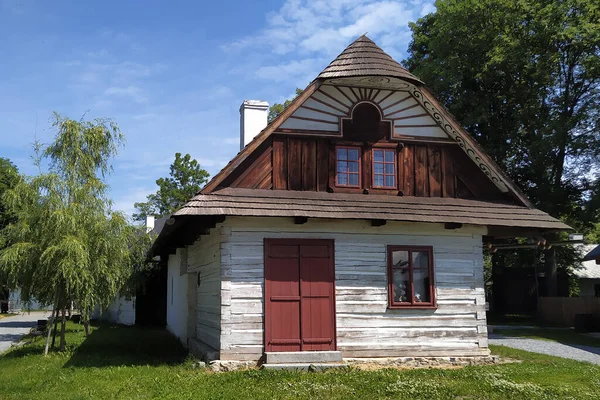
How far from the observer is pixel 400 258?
12.7m

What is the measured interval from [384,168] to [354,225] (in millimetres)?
1761

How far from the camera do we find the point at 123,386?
9.90 metres

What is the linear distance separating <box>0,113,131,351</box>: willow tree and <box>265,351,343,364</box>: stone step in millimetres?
5253

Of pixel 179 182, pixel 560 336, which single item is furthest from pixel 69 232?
pixel 179 182

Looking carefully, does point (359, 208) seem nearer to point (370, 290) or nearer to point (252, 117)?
point (370, 290)

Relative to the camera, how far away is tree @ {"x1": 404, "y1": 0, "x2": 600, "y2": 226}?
24578 millimetres

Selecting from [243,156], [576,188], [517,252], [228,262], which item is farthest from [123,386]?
[517,252]

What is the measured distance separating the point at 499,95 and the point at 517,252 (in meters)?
11.0

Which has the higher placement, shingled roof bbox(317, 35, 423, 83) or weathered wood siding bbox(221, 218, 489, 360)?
shingled roof bbox(317, 35, 423, 83)

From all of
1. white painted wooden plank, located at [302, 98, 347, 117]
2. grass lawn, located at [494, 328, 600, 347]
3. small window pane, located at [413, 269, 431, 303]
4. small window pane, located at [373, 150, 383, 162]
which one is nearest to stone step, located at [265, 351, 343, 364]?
small window pane, located at [413, 269, 431, 303]

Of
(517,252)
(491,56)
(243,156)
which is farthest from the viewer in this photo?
(517,252)

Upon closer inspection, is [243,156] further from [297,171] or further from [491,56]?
[491,56]

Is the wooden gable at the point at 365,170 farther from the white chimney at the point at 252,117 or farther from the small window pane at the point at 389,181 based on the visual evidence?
the white chimney at the point at 252,117

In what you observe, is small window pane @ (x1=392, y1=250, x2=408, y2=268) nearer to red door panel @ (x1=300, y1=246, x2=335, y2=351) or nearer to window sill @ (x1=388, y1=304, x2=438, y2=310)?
window sill @ (x1=388, y1=304, x2=438, y2=310)
